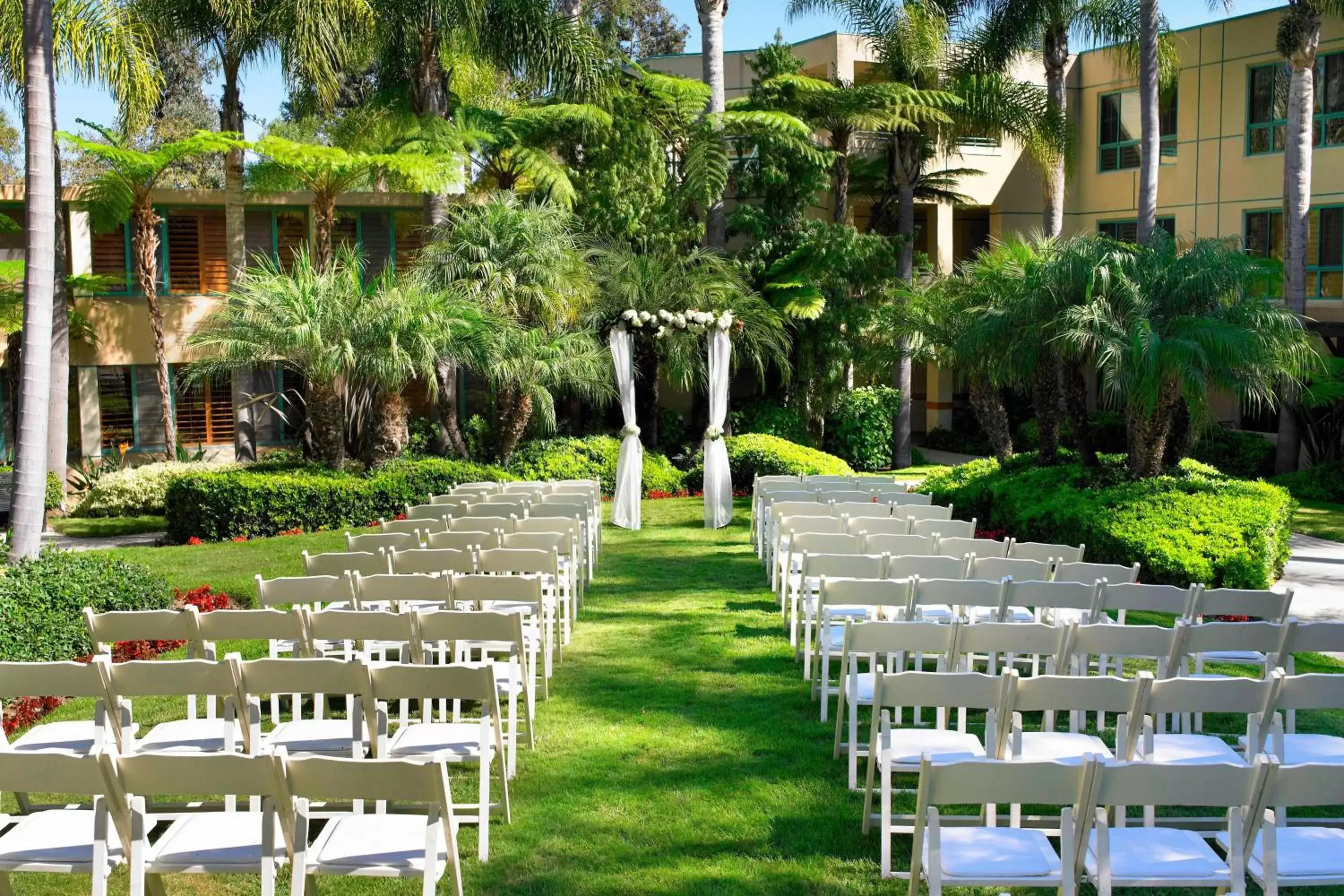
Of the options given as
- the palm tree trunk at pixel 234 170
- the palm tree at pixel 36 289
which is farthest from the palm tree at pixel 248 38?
the palm tree at pixel 36 289

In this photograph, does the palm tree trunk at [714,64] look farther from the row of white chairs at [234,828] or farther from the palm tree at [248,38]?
the row of white chairs at [234,828]

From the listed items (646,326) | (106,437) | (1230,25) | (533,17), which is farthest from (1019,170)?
(106,437)

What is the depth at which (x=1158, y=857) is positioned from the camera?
462 cm

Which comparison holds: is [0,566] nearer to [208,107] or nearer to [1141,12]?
[1141,12]

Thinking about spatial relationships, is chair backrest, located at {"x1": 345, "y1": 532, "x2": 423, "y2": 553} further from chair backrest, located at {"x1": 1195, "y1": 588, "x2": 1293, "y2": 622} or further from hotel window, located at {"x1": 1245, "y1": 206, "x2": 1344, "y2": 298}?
hotel window, located at {"x1": 1245, "y1": 206, "x2": 1344, "y2": 298}

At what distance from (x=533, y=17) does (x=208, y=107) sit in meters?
26.9

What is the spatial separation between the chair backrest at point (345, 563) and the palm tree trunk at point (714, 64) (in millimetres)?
15316

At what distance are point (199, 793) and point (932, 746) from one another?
3.21 m

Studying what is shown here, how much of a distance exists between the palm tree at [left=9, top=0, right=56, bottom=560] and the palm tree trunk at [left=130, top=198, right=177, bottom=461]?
10005 millimetres

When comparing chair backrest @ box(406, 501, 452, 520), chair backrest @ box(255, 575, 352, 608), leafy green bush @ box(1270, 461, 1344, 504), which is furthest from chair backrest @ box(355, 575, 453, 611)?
leafy green bush @ box(1270, 461, 1344, 504)

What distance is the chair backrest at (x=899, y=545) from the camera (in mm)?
10000

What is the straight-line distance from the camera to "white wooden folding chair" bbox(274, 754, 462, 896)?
4492 millimetres

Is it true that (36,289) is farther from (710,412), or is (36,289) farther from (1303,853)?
(1303,853)

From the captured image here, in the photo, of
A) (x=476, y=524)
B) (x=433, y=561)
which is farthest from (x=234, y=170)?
(x=433, y=561)
